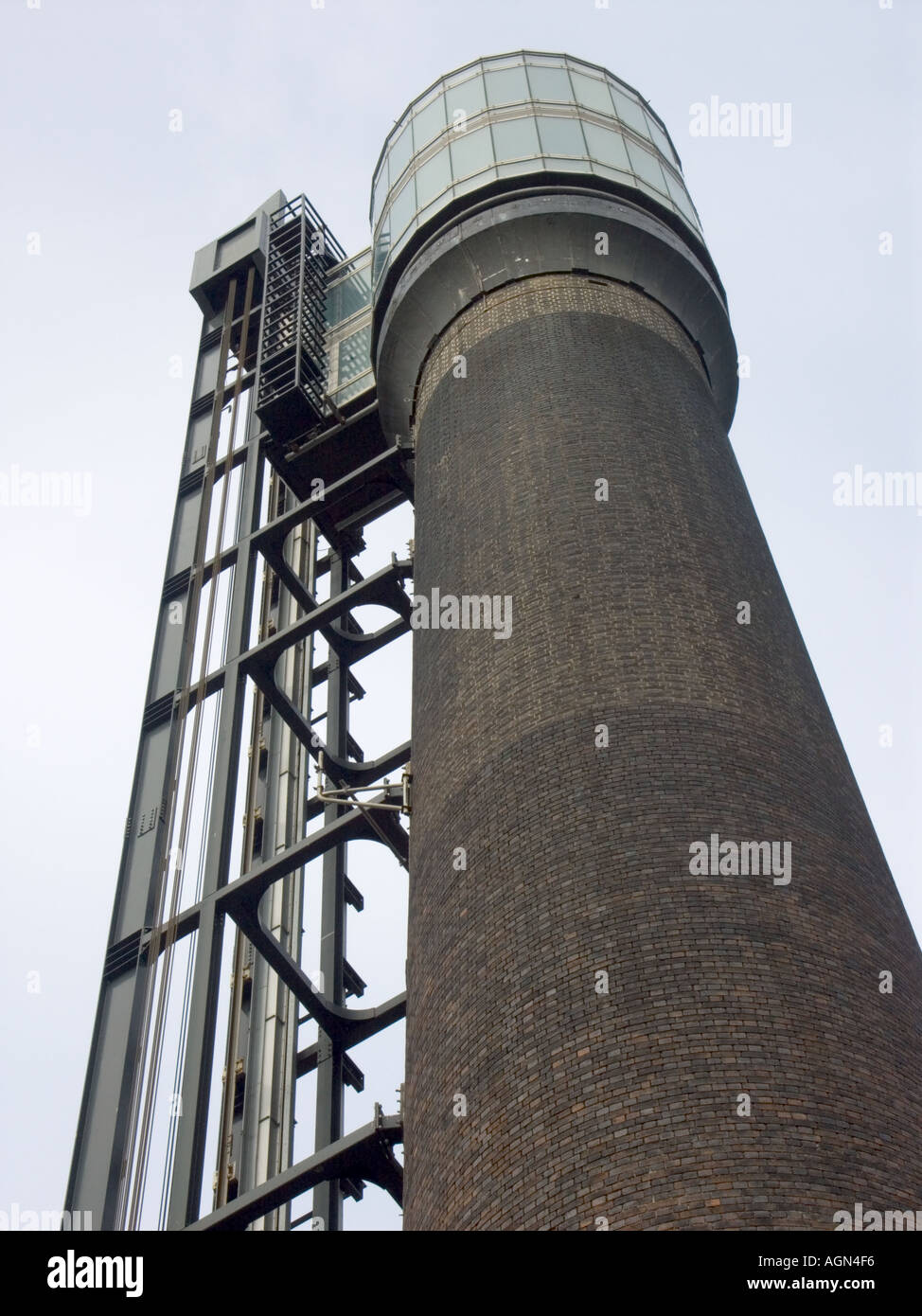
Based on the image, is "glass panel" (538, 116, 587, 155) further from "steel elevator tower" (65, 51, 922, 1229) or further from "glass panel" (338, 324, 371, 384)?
"glass panel" (338, 324, 371, 384)

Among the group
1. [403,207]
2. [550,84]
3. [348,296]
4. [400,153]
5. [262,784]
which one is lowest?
[262,784]

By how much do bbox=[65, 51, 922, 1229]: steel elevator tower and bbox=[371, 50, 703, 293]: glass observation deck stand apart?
73 millimetres

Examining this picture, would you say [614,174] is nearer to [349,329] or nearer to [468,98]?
[468,98]

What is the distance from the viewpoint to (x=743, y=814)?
40.3 feet

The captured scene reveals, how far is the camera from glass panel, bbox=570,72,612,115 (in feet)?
71.0

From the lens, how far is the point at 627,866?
1184 cm

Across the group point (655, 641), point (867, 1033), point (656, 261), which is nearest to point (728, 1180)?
point (867, 1033)

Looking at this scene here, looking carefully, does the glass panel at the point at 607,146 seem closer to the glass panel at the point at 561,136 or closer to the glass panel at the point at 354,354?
the glass panel at the point at 561,136

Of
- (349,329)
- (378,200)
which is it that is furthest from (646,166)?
(349,329)

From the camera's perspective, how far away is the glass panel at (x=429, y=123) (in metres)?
21.9

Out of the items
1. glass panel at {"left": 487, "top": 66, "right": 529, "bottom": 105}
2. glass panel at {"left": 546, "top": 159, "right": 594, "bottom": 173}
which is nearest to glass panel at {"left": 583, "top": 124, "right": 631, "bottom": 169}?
glass panel at {"left": 546, "top": 159, "right": 594, "bottom": 173}

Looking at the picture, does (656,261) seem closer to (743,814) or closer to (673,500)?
(673,500)

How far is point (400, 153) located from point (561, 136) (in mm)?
2861
